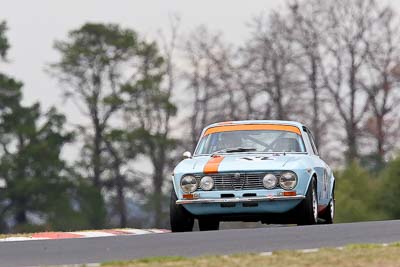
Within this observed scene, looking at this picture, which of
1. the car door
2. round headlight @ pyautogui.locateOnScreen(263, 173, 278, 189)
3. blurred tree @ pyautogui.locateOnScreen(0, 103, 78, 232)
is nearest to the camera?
round headlight @ pyautogui.locateOnScreen(263, 173, 278, 189)

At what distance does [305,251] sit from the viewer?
1217 cm

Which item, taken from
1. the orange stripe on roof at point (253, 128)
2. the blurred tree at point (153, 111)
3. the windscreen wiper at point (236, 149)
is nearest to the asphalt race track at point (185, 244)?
the windscreen wiper at point (236, 149)

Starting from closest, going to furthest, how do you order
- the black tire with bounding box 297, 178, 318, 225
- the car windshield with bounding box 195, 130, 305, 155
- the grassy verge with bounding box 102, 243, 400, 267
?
the grassy verge with bounding box 102, 243, 400, 267
the black tire with bounding box 297, 178, 318, 225
the car windshield with bounding box 195, 130, 305, 155

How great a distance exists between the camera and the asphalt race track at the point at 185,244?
41.9 feet

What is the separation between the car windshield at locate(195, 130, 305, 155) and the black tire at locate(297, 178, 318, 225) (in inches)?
44.9

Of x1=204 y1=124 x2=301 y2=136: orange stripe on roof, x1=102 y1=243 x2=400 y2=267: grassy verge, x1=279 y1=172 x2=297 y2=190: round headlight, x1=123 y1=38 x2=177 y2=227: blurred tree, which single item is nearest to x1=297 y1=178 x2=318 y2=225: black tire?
x1=279 y1=172 x2=297 y2=190: round headlight

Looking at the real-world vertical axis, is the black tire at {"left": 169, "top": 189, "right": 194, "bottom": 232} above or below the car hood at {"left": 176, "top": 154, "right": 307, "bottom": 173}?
below

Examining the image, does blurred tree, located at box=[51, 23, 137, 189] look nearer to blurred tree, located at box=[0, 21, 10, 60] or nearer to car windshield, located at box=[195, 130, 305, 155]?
blurred tree, located at box=[0, 21, 10, 60]

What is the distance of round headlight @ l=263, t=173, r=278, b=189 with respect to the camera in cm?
1761

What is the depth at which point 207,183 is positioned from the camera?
17641 millimetres

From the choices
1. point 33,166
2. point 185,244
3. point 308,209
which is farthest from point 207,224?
point 33,166

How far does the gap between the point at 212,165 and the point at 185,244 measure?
13.4 feet

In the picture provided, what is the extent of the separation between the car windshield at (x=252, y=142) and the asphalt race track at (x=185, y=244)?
2949mm

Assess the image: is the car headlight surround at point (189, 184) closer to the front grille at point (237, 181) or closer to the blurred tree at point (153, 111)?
the front grille at point (237, 181)
